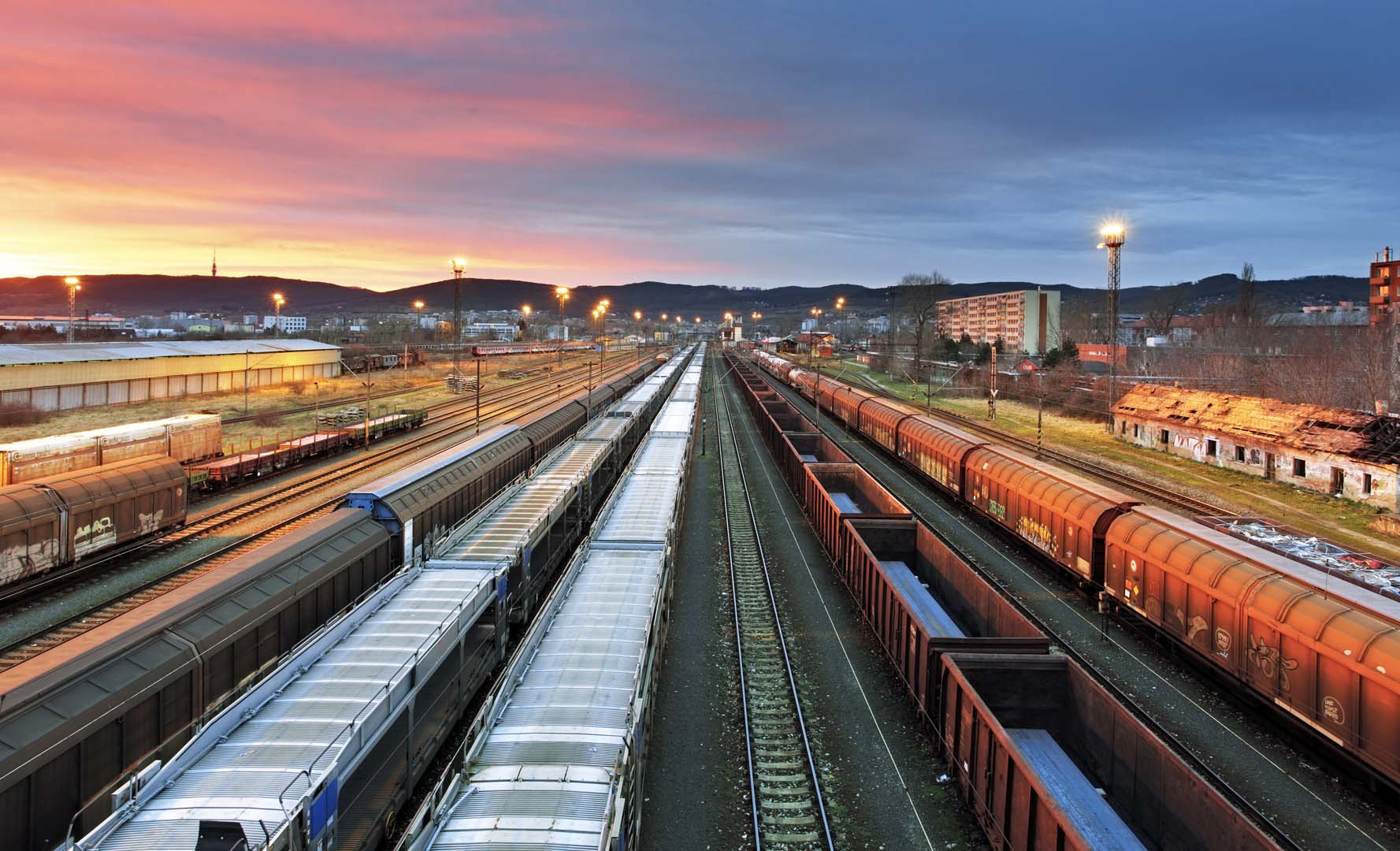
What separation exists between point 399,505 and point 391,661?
8.95m

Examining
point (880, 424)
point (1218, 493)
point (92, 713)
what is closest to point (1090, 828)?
point (92, 713)

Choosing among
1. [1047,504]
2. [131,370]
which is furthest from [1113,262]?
[131,370]

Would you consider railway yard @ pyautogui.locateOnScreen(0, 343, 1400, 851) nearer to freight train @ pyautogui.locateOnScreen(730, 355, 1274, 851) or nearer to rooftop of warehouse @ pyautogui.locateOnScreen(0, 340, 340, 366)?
freight train @ pyautogui.locateOnScreen(730, 355, 1274, 851)

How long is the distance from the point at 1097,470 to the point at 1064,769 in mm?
33068

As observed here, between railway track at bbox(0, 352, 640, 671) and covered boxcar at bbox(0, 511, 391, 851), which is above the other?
covered boxcar at bbox(0, 511, 391, 851)

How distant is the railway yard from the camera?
31.7 ft

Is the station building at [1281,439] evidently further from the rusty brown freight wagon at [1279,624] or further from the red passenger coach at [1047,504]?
the rusty brown freight wagon at [1279,624]

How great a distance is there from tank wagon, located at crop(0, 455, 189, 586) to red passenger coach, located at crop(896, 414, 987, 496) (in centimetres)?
3202

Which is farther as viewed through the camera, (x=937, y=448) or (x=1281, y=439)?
(x=1281, y=439)

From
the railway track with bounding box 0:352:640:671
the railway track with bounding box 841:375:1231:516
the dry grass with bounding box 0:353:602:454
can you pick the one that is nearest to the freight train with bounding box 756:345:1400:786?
the railway track with bounding box 841:375:1231:516

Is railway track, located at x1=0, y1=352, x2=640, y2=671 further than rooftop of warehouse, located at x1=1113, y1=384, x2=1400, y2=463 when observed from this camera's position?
→ No

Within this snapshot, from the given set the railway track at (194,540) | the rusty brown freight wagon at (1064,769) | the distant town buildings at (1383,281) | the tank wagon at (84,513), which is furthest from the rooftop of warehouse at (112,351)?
the distant town buildings at (1383,281)

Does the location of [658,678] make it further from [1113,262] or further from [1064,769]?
[1113,262]

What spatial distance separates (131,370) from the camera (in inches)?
2334
